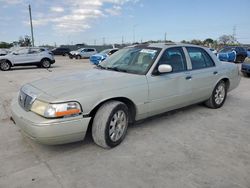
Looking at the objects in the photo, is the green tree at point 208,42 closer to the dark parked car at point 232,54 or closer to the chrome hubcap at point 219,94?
the dark parked car at point 232,54

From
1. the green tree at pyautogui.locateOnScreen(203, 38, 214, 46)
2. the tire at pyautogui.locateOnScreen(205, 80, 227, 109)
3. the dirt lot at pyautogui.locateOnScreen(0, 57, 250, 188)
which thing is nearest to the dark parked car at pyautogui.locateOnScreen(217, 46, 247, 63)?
the tire at pyautogui.locateOnScreen(205, 80, 227, 109)

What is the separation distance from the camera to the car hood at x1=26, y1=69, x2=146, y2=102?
2.91m

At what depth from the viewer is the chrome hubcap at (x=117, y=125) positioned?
3232 mm

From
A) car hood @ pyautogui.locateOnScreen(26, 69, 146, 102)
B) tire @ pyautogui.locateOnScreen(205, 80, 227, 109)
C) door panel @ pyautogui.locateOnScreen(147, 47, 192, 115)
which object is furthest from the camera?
tire @ pyautogui.locateOnScreen(205, 80, 227, 109)

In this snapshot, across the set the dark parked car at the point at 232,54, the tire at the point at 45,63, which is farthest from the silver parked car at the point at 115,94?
the dark parked car at the point at 232,54

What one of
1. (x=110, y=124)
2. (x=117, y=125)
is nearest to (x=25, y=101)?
(x=110, y=124)

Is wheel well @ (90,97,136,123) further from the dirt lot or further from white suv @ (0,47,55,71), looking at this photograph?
white suv @ (0,47,55,71)

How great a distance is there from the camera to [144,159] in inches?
118

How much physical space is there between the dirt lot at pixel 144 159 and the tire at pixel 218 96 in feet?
3.11

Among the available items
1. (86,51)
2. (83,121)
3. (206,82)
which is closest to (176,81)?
(206,82)

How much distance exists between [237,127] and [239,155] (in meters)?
1.18

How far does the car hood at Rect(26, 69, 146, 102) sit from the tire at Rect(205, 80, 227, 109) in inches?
93.4

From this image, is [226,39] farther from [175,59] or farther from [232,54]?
[175,59]

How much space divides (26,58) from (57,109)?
14140 millimetres
